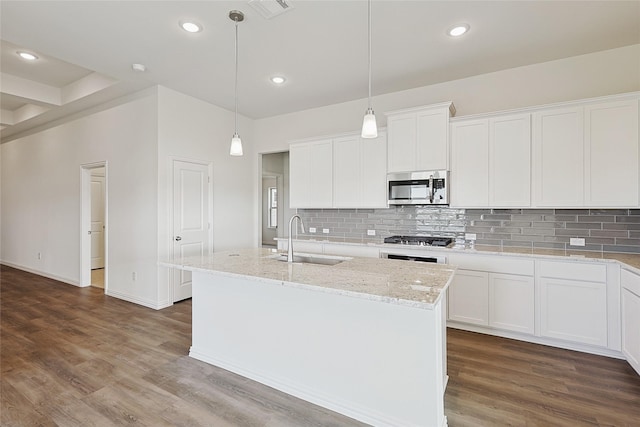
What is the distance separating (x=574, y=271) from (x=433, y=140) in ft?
6.07

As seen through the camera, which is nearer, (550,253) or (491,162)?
(550,253)

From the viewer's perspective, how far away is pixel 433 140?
355 cm

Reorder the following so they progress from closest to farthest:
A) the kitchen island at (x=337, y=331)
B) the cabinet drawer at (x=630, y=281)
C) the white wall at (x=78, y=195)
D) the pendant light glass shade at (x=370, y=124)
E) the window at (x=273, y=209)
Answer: the kitchen island at (x=337, y=331) < the pendant light glass shade at (x=370, y=124) < the cabinet drawer at (x=630, y=281) < the white wall at (x=78, y=195) < the window at (x=273, y=209)

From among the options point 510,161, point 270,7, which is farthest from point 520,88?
point 270,7

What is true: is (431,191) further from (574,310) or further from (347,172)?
(574,310)

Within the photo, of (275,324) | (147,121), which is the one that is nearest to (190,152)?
(147,121)

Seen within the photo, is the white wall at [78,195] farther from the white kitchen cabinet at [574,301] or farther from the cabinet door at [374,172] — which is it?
the white kitchen cabinet at [574,301]

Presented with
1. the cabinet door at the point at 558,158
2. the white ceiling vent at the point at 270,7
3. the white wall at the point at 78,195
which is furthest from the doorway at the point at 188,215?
the cabinet door at the point at 558,158

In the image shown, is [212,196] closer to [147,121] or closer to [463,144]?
[147,121]

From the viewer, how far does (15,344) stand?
2.99 meters

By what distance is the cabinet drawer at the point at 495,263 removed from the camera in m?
2.94

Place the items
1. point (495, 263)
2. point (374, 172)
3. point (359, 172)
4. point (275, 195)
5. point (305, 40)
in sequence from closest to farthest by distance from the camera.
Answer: point (305, 40) → point (495, 263) → point (374, 172) → point (359, 172) → point (275, 195)

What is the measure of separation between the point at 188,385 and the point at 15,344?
82.8 inches

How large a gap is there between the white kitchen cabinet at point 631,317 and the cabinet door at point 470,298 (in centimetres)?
100
